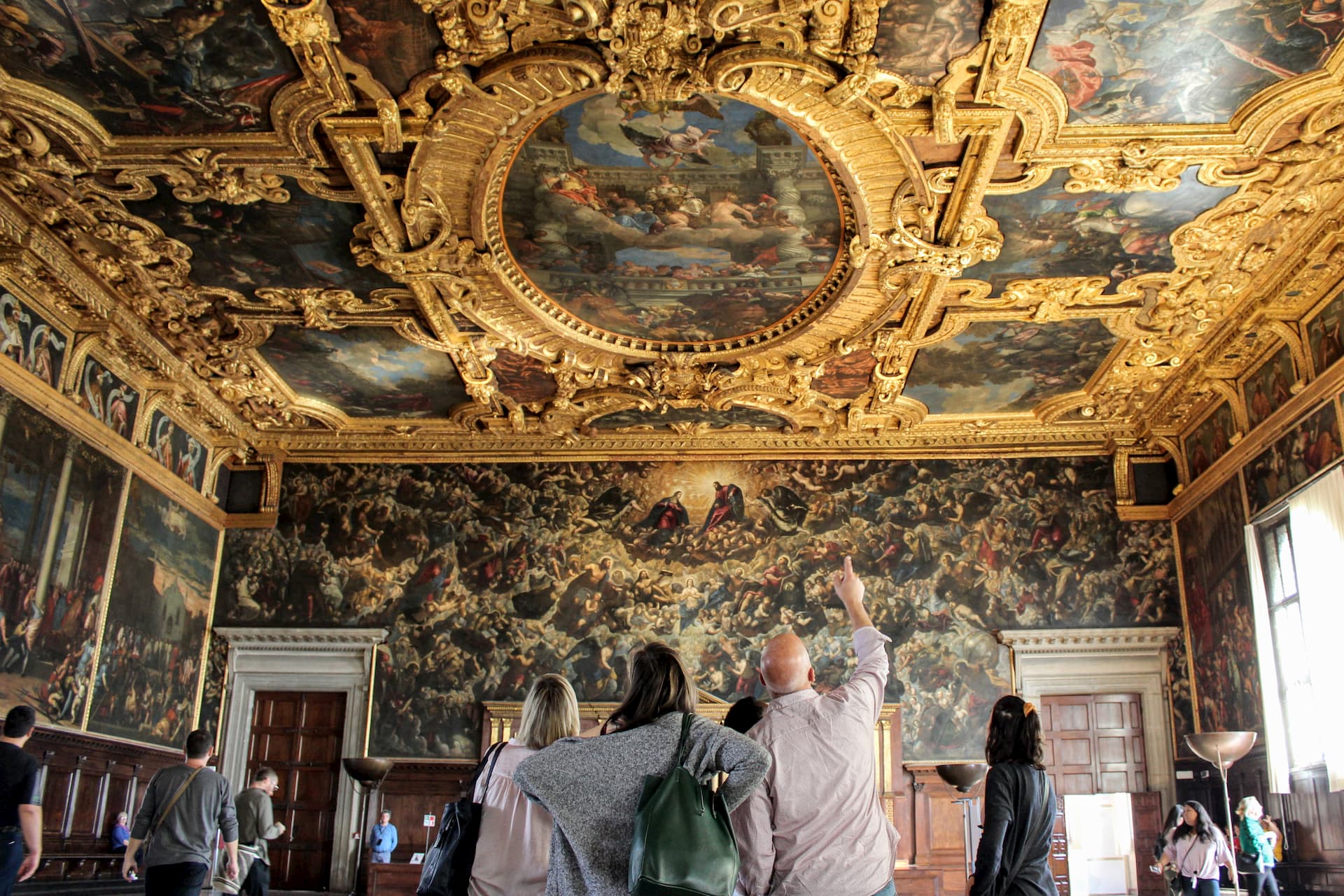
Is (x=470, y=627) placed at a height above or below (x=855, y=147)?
Result: below

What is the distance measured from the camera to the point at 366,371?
49.7 feet

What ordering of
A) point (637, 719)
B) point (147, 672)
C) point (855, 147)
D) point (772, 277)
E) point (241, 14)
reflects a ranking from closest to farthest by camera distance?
point (637, 719) < point (241, 14) < point (855, 147) < point (772, 277) < point (147, 672)

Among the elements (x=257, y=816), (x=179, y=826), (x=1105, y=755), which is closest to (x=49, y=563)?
(x=257, y=816)

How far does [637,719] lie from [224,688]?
15050mm

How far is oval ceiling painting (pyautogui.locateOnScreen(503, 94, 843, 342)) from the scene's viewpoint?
9914 mm

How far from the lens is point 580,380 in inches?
592

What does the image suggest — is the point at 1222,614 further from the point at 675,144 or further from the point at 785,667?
the point at 785,667

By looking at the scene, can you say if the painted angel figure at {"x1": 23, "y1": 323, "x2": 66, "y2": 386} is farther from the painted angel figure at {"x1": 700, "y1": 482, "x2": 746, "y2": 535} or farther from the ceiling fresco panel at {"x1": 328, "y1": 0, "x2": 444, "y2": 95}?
the painted angel figure at {"x1": 700, "y1": 482, "x2": 746, "y2": 535}

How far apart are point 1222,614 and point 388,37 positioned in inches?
513

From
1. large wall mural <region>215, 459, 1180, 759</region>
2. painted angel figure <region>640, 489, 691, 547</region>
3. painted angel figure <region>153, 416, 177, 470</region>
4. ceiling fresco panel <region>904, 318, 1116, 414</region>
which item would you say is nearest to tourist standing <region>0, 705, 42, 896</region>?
painted angel figure <region>153, 416, 177, 470</region>

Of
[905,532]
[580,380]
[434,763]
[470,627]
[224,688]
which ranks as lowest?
[434,763]

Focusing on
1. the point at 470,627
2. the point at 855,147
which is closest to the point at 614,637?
the point at 470,627

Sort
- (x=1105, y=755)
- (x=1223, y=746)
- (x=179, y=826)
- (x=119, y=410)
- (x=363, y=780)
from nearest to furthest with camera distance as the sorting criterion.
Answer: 1. (x=179, y=826)
2. (x=1223, y=746)
3. (x=119, y=410)
4. (x=363, y=780)
5. (x=1105, y=755)

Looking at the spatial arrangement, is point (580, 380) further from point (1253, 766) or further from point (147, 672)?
point (1253, 766)
